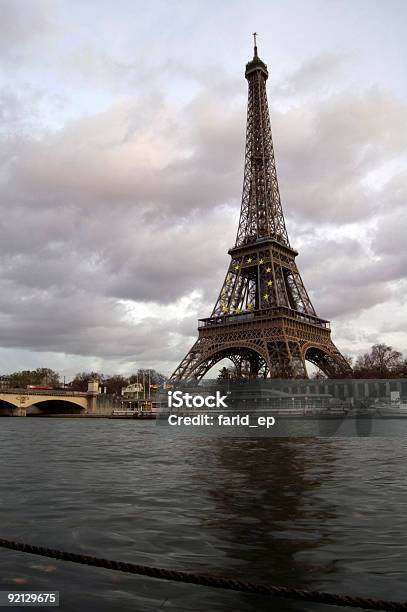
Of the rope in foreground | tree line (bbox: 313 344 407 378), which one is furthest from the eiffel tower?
the rope in foreground

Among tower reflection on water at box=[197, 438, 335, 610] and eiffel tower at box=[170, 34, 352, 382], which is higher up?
eiffel tower at box=[170, 34, 352, 382]

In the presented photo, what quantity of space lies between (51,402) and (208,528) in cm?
11869

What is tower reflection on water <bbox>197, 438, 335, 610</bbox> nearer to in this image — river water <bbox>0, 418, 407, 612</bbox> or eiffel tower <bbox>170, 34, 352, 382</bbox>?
river water <bbox>0, 418, 407, 612</bbox>

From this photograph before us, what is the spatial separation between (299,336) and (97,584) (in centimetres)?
8394

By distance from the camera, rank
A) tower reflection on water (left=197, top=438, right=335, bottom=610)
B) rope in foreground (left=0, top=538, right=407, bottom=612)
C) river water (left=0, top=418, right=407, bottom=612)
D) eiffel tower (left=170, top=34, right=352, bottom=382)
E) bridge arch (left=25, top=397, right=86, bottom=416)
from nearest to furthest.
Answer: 1. rope in foreground (left=0, top=538, right=407, bottom=612)
2. river water (left=0, top=418, right=407, bottom=612)
3. tower reflection on water (left=197, top=438, right=335, bottom=610)
4. eiffel tower (left=170, top=34, right=352, bottom=382)
5. bridge arch (left=25, top=397, right=86, bottom=416)

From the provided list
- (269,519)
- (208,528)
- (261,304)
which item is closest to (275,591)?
(208,528)

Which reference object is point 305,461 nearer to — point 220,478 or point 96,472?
point 220,478

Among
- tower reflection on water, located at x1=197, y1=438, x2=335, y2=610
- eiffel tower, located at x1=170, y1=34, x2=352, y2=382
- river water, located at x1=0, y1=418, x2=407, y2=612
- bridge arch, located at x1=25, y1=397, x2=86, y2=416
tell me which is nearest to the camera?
river water, located at x1=0, y1=418, x2=407, y2=612

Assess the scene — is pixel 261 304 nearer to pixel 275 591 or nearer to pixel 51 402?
pixel 51 402

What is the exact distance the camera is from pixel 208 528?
11.0 m

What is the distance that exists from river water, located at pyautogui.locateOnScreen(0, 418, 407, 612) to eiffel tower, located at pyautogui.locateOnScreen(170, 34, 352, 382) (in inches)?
2521

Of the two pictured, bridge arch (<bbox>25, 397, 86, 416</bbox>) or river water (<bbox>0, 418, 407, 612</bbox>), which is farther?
bridge arch (<bbox>25, 397, 86, 416</bbox>)

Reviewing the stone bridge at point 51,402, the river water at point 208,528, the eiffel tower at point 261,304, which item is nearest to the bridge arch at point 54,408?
the stone bridge at point 51,402

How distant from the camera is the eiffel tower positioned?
8694 cm
